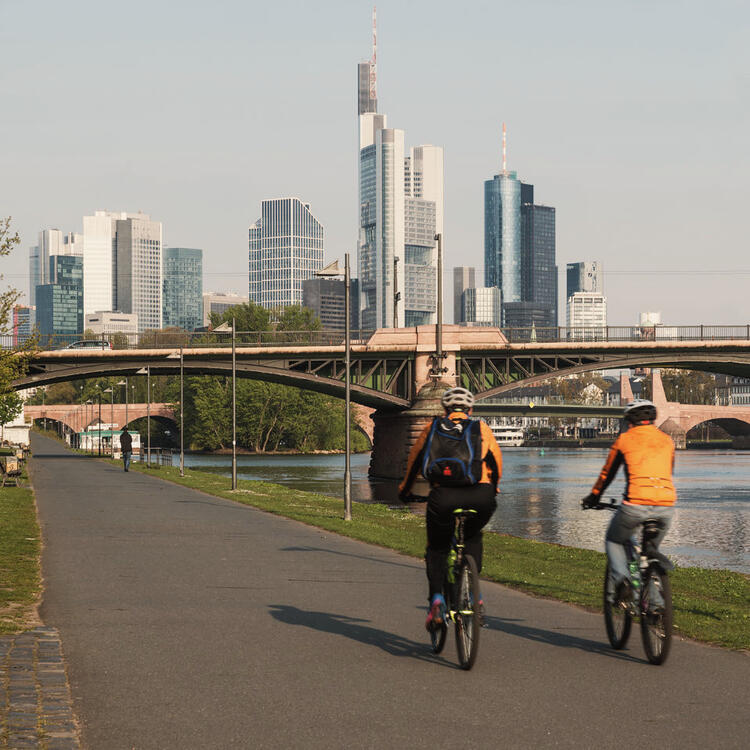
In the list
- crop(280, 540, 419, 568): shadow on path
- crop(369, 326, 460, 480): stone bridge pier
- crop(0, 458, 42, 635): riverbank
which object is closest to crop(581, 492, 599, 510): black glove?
crop(0, 458, 42, 635): riverbank

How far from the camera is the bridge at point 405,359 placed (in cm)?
6675

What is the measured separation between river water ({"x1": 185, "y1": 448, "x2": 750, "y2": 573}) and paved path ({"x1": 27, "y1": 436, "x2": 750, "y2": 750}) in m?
12.6

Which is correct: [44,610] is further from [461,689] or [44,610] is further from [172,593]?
[461,689]

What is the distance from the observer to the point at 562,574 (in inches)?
604

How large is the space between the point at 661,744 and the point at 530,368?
6352 centimetres

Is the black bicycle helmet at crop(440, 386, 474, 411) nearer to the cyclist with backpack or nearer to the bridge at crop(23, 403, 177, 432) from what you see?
the cyclist with backpack

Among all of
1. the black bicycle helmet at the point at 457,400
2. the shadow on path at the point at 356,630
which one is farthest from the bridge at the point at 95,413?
the black bicycle helmet at the point at 457,400

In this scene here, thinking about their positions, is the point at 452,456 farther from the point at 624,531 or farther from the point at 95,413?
the point at 95,413

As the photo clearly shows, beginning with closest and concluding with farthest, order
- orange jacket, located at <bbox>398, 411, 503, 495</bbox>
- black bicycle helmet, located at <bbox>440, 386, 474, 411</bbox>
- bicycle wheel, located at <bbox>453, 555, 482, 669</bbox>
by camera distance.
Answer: bicycle wheel, located at <bbox>453, 555, 482, 669</bbox> → orange jacket, located at <bbox>398, 411, 503, 495</bbox> → black bicycle helmet, located at <bbox>440, 386, 474, 411</bbox>

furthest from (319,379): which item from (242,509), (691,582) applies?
(691,582)

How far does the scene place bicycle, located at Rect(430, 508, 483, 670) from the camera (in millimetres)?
8062

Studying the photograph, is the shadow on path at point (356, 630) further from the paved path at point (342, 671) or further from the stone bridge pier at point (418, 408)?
the stone bridge pier at point (418, 408)

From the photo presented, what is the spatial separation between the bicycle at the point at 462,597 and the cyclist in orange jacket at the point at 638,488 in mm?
1219

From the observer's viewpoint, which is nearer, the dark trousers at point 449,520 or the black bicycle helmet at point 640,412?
the dark trousers at point 449,520
